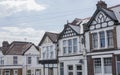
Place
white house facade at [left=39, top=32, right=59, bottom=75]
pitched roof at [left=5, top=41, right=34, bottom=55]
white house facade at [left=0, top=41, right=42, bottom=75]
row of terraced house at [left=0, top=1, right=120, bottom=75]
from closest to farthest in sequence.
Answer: row of terraced house at [left=0, top=1, right=120, bottom=75], white house facade at [left=39, top=32, right=59, bottom=75], white house facade at [left=0, top=41, right=42, bottom=75], pitched roof at [left=5, top=41, right=34, bottom=55]

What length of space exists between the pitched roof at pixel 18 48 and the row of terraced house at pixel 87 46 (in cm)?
1307

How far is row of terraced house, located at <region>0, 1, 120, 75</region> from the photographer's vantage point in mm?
31078

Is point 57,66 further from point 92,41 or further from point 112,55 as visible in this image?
point 112,55

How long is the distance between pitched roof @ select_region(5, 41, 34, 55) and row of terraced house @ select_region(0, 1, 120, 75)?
13.1 metres

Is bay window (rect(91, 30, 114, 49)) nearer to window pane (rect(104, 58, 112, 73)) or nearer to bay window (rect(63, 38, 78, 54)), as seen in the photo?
window pane (rect(104, 58, 112, 73))

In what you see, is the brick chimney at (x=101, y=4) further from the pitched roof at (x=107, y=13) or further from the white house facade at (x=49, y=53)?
the white house facade at (x=49, y=53)

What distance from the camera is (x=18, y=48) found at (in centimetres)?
5772

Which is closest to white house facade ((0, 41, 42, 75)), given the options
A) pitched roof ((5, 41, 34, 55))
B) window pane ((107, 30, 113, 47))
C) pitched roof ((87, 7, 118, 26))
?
pitched roof ((5, 41, 34, 55))

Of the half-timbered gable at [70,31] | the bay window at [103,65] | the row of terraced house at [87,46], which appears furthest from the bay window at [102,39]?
the half-timbered gable at [70,31]

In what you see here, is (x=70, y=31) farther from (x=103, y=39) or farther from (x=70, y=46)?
(x=103, y=39)

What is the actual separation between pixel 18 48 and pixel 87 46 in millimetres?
26837

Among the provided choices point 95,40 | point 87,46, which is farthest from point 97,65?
point 95,40

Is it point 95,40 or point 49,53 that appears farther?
point 49,53

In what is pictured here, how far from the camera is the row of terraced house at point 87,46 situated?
3108cm
